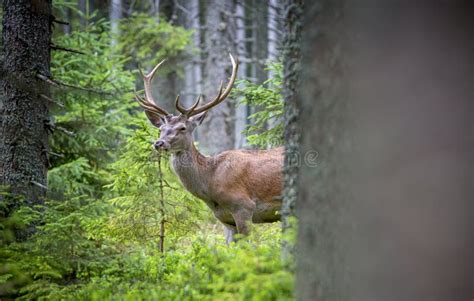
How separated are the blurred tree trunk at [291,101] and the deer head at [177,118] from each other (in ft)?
10.5

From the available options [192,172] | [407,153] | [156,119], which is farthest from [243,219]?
[407,153]

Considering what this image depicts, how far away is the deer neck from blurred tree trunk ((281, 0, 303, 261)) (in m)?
3.75

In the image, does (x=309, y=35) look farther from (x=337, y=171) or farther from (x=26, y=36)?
(x=26, y=36)

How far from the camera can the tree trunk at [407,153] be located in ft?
9.22

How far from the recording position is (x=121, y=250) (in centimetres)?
606

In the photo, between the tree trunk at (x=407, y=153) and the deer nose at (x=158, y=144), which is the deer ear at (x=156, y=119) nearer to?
the deer nose at (x=158, y=144)

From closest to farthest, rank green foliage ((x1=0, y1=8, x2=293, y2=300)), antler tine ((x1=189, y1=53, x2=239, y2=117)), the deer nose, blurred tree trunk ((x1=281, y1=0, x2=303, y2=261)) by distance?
blurred tree trunk ((x1=281, y1=0, x2=303, y2=261))
green foliage ((x1=0, y1=8, x2=293, y2=300))
the deer nose
antler tine ((x1=189, y1=53, x2=239, y2=117))

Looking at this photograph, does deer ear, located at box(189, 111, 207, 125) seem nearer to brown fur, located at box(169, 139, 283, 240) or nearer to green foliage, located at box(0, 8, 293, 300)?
brown fur, located at box(169, 139, 283, 240)

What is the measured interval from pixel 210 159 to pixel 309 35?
16.6 feet

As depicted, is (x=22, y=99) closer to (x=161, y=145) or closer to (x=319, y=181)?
(x=161, y=145)

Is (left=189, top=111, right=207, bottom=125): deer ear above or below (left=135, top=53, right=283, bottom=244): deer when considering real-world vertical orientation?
above

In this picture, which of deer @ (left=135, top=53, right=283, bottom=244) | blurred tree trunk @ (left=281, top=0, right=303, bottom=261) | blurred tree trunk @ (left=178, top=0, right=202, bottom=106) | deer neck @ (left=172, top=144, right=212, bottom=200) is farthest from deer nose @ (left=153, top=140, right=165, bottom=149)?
blurred tree trunk @ (left=178, top=0, right=202, bottom=106)

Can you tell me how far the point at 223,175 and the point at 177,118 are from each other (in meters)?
1.07

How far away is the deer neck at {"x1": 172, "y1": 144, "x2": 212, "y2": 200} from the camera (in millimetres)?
8078
